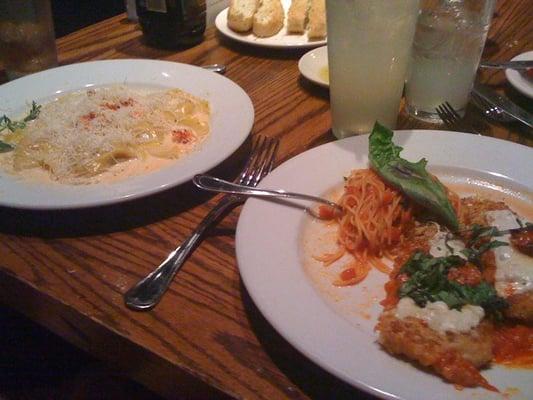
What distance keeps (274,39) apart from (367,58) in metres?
0.74

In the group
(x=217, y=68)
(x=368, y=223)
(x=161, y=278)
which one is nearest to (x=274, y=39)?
(x=217, y=68)

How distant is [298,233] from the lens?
3.11 ft

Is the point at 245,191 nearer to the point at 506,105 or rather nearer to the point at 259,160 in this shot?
the point at 259,160

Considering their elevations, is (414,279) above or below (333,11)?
below

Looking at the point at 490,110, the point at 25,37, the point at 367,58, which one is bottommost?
the point at 490,110


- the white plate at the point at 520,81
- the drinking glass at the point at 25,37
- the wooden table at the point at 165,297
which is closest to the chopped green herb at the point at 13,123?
the wooden table at the point at 165,297

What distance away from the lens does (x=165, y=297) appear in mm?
885

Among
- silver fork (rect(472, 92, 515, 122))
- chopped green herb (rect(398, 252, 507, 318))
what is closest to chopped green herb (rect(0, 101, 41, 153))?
chopped green herb (rect(398, 252, 507, 318))

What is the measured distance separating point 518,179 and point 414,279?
415 millimetres

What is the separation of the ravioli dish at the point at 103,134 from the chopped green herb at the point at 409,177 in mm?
428

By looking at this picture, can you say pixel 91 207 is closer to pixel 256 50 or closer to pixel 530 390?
pixel 530 390

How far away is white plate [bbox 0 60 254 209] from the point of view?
3.34 ft

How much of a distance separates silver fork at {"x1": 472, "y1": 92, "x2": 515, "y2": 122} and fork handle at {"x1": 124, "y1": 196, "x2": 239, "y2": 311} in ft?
2.79

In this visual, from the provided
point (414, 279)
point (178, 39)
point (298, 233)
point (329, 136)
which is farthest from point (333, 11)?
point (178, 39)
